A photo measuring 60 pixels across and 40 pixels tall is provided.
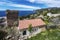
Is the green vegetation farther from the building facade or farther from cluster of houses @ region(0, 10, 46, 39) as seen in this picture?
the building facade

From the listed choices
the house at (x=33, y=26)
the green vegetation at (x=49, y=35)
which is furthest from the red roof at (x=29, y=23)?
the green vegetation at (x=49, y=35)

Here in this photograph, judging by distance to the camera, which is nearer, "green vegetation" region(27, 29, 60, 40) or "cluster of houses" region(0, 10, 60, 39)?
"cluster of houses" region(0, 10, 60, 39)

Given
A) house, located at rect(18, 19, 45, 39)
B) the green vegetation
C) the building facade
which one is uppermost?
the building facade

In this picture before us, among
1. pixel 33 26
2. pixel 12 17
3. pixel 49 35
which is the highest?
pixel 12 17

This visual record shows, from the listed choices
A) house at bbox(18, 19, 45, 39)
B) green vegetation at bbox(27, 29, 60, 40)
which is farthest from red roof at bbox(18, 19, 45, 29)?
→ green vegetation at bbox(27, 29, 60, 40)

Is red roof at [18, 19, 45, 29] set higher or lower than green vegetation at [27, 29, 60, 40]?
higher

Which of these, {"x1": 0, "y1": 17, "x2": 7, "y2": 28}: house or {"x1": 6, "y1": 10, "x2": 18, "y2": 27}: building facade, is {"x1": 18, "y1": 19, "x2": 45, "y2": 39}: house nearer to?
{"x1": 6, "y1": 10, "x2": 18, "y2": 27}: building facade

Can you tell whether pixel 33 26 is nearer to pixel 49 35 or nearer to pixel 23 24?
pixel 23 24

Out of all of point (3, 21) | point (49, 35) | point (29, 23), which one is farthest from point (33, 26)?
point (3, 21)

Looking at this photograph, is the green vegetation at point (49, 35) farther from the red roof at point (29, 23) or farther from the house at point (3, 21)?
the house at point (3, 21)

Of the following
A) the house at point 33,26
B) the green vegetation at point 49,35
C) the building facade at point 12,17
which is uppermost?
the building facade at point 12,17
